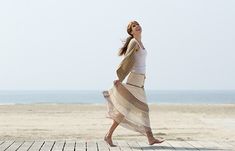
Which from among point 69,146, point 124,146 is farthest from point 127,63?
point 69,146

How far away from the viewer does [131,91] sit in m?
8.23

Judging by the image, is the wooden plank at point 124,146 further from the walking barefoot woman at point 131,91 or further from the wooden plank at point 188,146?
the wooden plank at point 188,146

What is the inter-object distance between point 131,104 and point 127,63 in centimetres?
66

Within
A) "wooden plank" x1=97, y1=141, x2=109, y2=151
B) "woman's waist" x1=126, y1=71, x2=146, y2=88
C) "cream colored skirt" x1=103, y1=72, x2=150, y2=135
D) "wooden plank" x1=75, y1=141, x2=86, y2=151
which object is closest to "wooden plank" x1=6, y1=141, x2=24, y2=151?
"wooden plank" x1=75, y1=141, x2=86, y2=151

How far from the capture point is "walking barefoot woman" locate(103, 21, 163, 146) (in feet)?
26.7

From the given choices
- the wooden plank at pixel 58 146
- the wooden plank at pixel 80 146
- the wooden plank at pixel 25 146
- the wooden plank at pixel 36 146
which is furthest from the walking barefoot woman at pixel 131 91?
the wooden plank at pixel 25 146

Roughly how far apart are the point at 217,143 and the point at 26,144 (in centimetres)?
297

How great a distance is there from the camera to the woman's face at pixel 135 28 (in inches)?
324

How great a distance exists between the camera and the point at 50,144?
7.99 meters

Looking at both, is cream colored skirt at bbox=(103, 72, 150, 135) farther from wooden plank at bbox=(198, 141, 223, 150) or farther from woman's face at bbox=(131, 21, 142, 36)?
wooden plank at bbox=(198, 141, 223, 150)

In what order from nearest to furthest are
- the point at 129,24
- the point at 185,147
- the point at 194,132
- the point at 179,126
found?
1. the point at 185,147
2. the point at 129,24
3. the point at 194,132
4. the point at 179,126

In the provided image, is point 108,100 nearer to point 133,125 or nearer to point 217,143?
point 133,125

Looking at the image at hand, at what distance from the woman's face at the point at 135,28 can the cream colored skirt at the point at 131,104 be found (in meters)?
0.63

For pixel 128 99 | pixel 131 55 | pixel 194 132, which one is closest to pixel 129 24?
pixel 131 55
